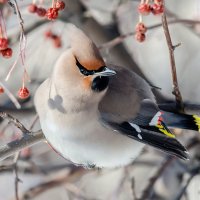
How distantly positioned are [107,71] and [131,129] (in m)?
0.49

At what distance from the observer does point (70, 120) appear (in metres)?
2.73

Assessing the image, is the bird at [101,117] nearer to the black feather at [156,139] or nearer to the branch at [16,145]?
the black feather at [156,139]

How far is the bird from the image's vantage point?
2627 mm

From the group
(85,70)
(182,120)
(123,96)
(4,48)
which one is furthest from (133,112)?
(4,48)

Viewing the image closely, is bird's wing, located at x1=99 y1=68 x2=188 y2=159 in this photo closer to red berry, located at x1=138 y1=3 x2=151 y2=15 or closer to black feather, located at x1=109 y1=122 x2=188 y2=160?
black feather, located at x1=109 y1=122 x2=188 y2=160

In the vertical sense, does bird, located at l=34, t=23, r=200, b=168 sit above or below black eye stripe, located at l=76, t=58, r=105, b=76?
below

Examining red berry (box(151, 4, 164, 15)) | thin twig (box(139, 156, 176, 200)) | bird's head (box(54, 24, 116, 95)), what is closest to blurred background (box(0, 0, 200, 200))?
thin twig (box(139, 156, 176, 200))

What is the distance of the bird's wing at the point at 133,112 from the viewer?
2.79m

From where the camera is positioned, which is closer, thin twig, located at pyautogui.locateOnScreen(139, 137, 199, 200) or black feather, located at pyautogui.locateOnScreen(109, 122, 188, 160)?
black feather, located at pyautogui.locateOnScreen(109, 122, 188, 160)

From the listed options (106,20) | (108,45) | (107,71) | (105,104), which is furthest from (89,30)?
(107,71)

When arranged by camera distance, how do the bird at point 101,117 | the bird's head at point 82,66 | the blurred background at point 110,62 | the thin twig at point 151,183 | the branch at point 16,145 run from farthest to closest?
1. the blurred background at point 110,62
2. the thin twig at point 151,183
3. the bird at point 101,117
4. the branch at point 16,145
5. the bird's head at point 82,66

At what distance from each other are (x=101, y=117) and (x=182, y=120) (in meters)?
0.37

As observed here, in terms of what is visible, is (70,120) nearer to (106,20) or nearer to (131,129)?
(131,129)

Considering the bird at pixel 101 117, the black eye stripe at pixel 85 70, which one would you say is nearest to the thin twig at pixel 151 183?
the bird at pixel 101 117
